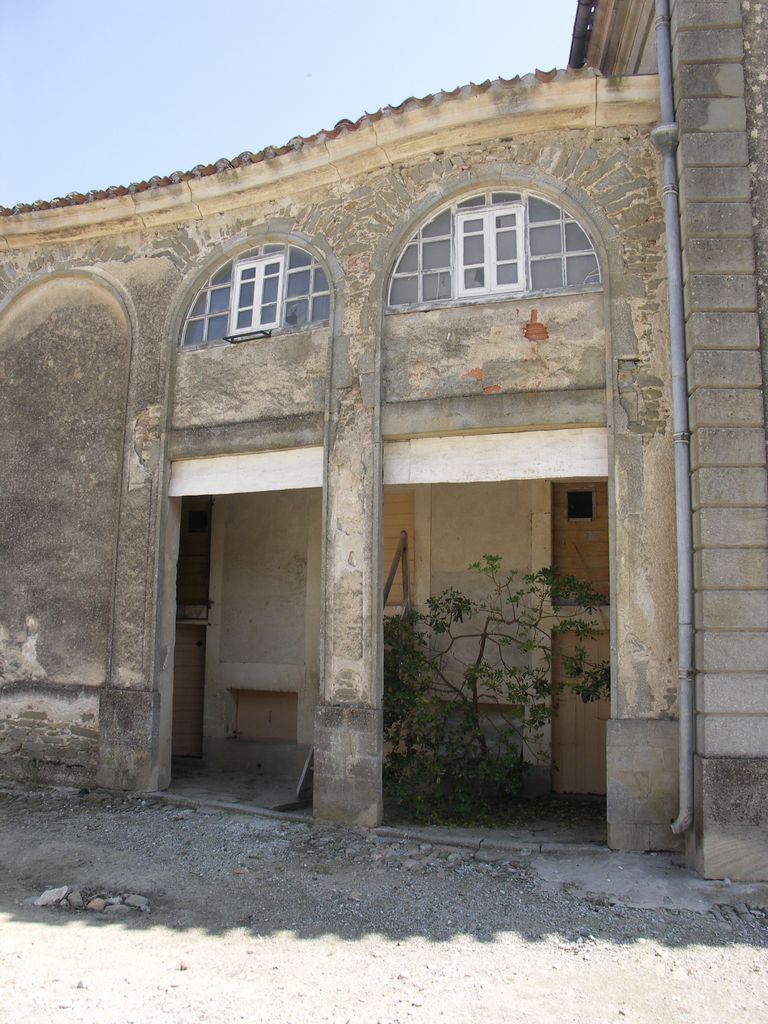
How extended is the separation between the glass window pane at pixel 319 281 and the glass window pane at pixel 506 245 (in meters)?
1.92

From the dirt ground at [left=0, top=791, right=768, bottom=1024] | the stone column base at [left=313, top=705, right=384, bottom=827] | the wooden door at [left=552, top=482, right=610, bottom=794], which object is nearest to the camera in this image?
the dirt ground at [left=0, top=791, right=768, bottom=1024]

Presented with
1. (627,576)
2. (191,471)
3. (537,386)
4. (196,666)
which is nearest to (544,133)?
(537,386)

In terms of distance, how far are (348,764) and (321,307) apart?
4.74 m

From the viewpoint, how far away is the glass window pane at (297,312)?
9.30 meters

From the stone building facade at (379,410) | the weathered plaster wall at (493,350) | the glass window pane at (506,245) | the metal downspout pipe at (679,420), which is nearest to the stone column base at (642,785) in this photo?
the stone building facade at (379,410)

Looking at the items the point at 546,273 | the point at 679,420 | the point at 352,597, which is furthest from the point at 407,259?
the point at 352,597

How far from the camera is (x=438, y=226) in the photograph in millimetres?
8781

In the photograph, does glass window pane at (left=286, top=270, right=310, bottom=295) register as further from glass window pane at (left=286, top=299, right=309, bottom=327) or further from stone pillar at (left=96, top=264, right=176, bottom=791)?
stone pillar at (left=96, top=264, right=176, bottom=791)

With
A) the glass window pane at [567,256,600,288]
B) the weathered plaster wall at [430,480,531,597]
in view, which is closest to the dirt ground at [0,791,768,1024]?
the weathered plaster wall at [430,480,531,597]

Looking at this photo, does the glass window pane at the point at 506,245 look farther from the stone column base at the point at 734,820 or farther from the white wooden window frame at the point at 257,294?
the stone column base at the point at 734,820

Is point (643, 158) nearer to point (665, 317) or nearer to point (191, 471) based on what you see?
point (665, 317)

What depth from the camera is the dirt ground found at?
462cm

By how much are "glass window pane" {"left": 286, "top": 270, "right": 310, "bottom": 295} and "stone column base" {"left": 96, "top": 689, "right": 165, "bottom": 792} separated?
4674 millimetres

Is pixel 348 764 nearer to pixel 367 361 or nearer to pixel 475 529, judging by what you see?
pixel 475 529
